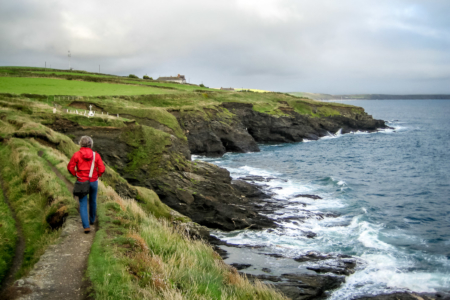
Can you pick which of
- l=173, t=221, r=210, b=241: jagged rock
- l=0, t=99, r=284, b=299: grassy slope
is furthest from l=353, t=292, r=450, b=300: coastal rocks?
l=173, t=221, r=210, b=241: jagged rock

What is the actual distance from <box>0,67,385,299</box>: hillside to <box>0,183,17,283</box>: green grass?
0.03 metres

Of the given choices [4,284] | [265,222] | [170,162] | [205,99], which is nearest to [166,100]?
[205,99]

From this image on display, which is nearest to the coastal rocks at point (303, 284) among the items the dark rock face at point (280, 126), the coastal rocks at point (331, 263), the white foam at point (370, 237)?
the coastal rocks at point (331, 263)

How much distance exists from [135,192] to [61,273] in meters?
11.6

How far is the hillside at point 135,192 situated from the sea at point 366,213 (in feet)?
10.6

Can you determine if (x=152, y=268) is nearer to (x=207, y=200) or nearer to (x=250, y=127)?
(x=207, y=200)

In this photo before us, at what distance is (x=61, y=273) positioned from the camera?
6.76 metres

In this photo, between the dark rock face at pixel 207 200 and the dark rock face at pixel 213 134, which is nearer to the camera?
the dark rock face at pixel 207 200

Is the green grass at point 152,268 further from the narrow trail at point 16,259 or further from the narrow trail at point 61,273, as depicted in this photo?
the narrow trail at point 16,259

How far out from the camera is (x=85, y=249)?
7.97 metres

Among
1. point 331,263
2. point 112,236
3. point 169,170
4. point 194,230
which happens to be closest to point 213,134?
point 169,170

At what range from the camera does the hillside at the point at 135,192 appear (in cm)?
725

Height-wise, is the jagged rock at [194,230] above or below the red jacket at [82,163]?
below

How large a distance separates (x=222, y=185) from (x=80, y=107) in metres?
22.9
